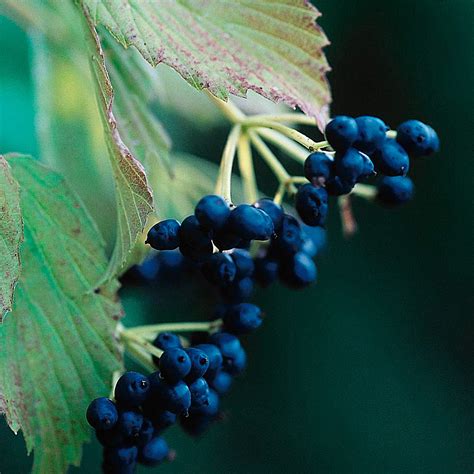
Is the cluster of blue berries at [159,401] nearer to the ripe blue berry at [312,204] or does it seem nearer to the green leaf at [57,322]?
the green leaf at [57,322]

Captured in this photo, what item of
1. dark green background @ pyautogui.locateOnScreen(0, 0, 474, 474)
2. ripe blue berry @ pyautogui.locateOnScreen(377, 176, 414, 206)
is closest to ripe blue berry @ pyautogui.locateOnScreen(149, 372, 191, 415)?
ripe blue berry @ pyautogui.locateOnScreen(377, 176, 414, 206)

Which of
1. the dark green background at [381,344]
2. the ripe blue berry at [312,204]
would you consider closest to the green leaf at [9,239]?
the ripe blue berry at [312,204]

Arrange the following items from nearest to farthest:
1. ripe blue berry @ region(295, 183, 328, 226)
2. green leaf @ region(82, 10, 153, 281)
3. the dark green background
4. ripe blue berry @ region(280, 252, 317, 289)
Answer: green leaf @ region(82, 10, 153, 281), ripe blue berry @ region(295, 183, 328, 226), ripe blue berry @ region(280, 252, 317, 289), the dark green background

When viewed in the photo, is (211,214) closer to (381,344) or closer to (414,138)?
(414,138)

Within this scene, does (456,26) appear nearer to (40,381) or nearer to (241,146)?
(241,146)

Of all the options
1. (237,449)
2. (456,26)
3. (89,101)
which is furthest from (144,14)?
(456,26)

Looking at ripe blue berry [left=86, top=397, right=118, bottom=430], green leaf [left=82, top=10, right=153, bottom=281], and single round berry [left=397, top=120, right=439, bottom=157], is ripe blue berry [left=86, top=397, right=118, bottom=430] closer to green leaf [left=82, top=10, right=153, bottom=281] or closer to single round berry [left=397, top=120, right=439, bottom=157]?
green leaf [left=82, top=10, right=153, bottom=281]

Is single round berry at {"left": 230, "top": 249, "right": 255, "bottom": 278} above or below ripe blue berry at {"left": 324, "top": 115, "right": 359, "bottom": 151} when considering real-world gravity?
below
